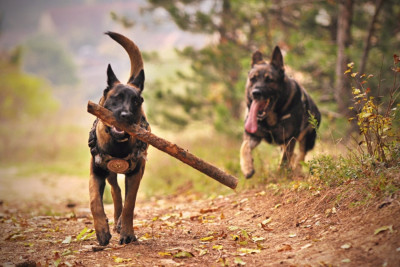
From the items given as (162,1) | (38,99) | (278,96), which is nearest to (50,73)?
(38,99)

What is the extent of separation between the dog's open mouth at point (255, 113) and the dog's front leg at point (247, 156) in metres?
0.20

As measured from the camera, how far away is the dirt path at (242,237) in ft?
12.4

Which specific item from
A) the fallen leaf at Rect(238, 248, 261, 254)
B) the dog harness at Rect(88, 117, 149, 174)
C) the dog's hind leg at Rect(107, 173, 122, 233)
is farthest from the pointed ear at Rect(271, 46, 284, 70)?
the fallen leaf at Rect(238, 248, 261, 254)

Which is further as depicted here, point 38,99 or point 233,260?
point 38,99

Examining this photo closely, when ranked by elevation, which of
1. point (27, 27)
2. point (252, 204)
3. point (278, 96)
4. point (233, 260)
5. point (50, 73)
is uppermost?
point (27, 27)

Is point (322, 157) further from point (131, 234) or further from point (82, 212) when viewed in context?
point (82, 212)

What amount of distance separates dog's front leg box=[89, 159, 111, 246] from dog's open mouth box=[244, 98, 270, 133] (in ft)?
8.49

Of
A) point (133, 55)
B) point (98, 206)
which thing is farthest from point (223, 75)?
point (98, 206)

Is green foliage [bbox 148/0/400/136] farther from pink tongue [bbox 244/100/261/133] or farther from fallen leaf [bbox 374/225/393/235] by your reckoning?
fallen leaf [bbox 374/225/393/235]

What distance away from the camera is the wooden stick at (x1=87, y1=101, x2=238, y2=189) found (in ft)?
15.1

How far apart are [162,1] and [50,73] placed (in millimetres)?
54933

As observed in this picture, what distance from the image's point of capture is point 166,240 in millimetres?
5195

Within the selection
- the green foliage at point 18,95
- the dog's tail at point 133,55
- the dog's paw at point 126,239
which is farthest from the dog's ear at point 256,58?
the green foliage at point 18,95

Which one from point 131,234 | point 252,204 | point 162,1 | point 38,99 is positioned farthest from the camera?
point 38,99
